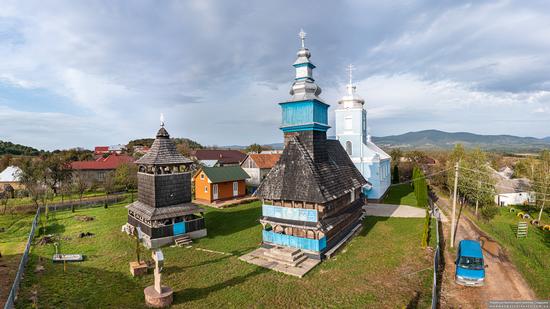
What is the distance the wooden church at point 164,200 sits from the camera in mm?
17750

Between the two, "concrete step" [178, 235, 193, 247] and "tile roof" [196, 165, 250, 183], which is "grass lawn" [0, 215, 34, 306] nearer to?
"concrete step" [178, 235, 193, 247]

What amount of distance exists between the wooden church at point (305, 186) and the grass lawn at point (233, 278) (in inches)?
57.6

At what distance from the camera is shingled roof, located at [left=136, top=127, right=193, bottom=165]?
18469 mm

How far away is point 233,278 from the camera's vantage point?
512 inches

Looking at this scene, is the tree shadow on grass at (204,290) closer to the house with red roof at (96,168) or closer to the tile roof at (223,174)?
the tile roof at (223,174)

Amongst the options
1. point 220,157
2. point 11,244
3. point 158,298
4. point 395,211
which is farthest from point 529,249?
point 220,157

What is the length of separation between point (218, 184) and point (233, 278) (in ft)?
64.5

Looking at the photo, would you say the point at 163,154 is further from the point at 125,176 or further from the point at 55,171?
the point at 55,171

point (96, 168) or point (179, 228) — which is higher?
point (96, 168)

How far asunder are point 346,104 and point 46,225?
3163cm

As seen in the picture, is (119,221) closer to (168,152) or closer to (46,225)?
(46,225)

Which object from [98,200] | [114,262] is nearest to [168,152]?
[114,262]

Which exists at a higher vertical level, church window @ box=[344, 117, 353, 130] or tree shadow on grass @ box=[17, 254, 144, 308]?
church window @ box=[344, 117, 353, 130]

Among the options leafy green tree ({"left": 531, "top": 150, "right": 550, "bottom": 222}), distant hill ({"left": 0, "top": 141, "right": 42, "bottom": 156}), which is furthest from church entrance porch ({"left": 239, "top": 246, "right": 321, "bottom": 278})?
distant hill ({"left": 0, "top": 141, "right": 42, "bottom": 156})
